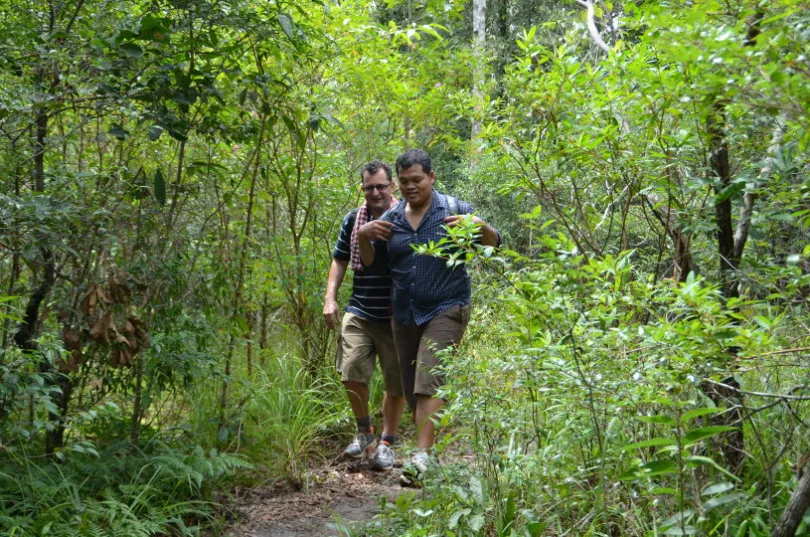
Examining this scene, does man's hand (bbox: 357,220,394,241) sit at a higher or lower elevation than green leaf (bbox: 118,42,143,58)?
lower

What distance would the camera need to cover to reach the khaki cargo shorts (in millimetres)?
5797

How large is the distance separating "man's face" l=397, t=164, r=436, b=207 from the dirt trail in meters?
1.92

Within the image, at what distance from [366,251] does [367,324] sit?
0.64m

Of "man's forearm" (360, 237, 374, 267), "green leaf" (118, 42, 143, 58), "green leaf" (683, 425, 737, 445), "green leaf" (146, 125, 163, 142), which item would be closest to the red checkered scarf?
"man's forearm" (360, 237, 374, 267)

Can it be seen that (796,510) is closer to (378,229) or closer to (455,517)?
(455,517)

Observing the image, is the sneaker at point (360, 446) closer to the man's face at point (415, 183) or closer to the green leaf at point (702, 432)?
the man's face at point (415, 183)

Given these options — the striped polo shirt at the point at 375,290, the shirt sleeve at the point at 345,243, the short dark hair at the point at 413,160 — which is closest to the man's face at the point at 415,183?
Answer: the short dark hair at the point at 413,160

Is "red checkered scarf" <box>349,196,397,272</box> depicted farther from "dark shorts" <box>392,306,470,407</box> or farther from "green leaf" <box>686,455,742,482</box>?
"green leaf" <box>686,455,742,482</box>

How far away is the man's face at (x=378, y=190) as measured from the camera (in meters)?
5.71

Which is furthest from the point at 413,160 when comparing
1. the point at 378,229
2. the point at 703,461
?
the point at 703,461

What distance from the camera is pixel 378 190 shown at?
225 inches

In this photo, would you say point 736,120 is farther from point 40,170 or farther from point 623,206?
point 40,170

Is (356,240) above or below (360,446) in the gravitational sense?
above

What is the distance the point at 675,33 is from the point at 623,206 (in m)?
1.94
